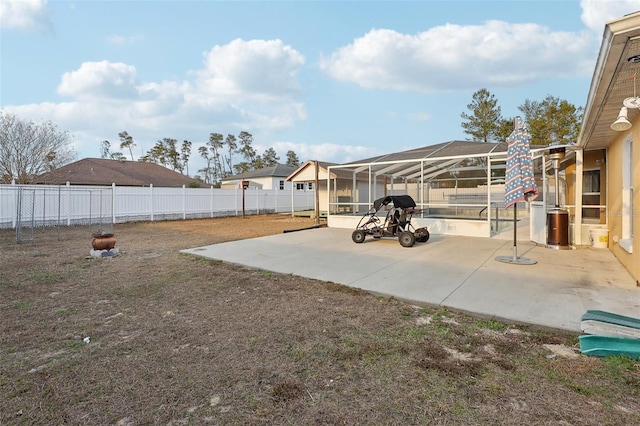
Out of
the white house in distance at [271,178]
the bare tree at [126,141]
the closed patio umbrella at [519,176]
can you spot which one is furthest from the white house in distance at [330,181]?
the bare tree at [126,141]

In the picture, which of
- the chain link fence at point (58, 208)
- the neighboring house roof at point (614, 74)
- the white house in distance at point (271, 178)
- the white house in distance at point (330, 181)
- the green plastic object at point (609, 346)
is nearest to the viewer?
the green plastic object at point (609, 346)

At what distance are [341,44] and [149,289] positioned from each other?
12508 mm

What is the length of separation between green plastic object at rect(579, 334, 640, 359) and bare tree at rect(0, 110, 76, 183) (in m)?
21.3

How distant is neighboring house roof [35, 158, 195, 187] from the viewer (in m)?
19.9

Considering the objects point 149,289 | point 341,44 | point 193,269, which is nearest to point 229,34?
point 341,44

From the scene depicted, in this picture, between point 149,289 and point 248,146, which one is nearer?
point 149,289

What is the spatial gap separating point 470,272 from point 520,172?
2.35m

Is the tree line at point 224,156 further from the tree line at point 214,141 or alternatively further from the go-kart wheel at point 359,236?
the go-kart wheel at point 359,236

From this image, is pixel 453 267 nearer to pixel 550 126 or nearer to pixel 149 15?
pixel 149 15

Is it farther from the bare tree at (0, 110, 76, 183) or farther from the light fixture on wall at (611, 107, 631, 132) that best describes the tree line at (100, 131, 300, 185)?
the light fixture on wall at (611, 107, 631, 132)

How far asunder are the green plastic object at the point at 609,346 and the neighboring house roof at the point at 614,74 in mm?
2605

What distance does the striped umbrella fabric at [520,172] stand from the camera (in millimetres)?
6133

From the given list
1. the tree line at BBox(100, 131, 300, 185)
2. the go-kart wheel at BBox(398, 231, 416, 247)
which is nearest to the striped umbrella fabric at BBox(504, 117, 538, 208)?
the go-kart wheel at BBox(398, 231, 416, 247)

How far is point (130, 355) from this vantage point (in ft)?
9.18
